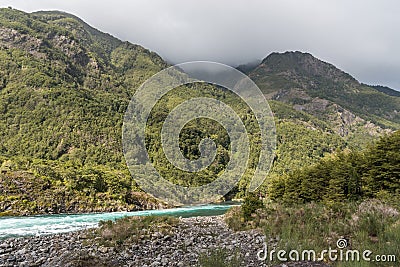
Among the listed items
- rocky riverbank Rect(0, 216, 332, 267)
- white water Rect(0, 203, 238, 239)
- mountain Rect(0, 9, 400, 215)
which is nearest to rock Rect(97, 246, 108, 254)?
rocky riverbank Rect(0, 216, 332, 267)

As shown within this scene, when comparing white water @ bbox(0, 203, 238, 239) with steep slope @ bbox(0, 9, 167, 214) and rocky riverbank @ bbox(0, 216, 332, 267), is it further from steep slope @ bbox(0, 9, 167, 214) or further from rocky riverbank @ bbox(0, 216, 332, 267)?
steep slope @ bbox(0, 9, 167, 214)

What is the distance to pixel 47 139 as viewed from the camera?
107250mm

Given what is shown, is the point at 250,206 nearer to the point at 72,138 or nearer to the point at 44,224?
the point at 44,224

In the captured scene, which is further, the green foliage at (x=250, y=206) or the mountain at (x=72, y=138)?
the mountain at (x=72, y=138)

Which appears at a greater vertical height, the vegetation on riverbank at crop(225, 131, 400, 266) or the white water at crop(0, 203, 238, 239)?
the vegetation on riverbank at crop(225, 131, 400, 266)

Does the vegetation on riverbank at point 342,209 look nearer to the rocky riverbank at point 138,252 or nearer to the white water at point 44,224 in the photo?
the rocky riverbank at point 138,252

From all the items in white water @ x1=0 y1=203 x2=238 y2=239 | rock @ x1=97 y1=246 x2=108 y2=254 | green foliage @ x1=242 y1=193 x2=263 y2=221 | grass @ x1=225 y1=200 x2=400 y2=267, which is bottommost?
white water @ x1=0 y1=203 x2=238 y2=239

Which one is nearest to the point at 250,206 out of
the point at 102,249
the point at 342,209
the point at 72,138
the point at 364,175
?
the point at 342,209

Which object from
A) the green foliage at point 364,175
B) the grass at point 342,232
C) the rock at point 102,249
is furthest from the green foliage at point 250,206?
the rock at point 102,249

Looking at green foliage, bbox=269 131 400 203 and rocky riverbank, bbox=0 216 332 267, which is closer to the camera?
rocky riverbank, bbox=0 216 332 267

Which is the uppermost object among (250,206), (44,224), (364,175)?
(364,175)

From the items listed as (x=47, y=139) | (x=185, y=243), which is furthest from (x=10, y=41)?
(x=185, y=243)

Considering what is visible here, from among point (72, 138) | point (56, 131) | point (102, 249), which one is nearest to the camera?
point (102, 249)

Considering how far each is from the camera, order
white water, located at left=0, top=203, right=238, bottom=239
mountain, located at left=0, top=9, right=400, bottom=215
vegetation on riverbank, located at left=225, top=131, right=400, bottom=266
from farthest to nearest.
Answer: mountain, located at left=0, top=9, right=400, bottom=215 → white water, located at left=0, top=203, right=238, bottom=239 → vegetation on riverbank, located at left=225, top=131, right=400, bottom=266
